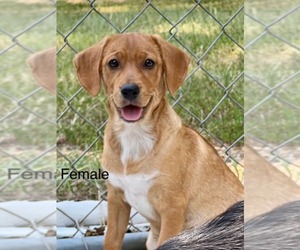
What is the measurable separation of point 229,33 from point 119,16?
0.19 meters

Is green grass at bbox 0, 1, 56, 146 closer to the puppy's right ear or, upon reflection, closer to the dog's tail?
the puppy's right ear

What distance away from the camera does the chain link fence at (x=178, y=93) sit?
130 cm

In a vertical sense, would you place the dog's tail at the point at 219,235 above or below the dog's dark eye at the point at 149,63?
below

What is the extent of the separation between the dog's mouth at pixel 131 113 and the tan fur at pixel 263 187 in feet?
0.65

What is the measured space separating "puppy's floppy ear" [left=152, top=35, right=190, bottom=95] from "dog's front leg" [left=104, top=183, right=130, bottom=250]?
206 millimetres

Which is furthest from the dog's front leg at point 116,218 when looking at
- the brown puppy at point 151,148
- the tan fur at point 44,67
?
the tan fur at point 44,67

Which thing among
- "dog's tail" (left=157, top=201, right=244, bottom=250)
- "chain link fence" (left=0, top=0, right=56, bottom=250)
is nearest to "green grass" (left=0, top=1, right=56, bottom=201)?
"chain link fence" (left=0, top=0, right=56, bottom=250)

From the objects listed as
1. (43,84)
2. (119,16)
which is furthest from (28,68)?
(119,16)

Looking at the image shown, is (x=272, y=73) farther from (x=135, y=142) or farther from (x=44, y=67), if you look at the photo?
(x=44, y=67)

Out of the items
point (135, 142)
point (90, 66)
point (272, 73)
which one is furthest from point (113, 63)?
point (272, 73)

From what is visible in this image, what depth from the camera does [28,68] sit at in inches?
50.4

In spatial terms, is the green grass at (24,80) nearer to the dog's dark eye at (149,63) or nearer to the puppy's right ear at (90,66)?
the puppy's right ear at (90,66)

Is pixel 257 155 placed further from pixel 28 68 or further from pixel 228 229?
pixel 28 68

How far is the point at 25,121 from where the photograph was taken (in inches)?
50.9
